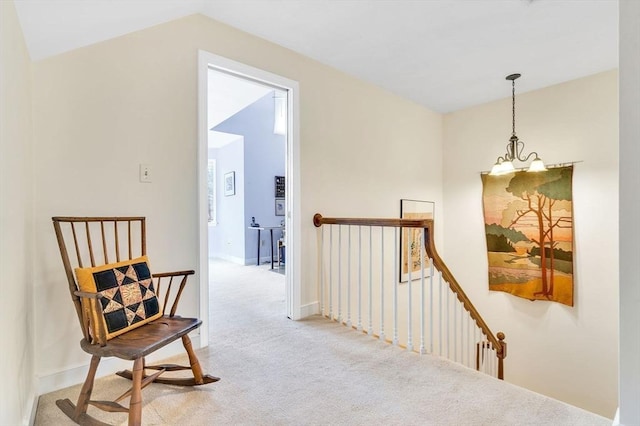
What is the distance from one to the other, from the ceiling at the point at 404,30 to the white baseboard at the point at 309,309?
2334 millimetres

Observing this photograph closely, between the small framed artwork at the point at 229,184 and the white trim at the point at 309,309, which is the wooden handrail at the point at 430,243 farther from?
the small framed artwork at the point at 229,184

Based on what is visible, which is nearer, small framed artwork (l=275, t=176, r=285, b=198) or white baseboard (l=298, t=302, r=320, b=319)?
white baseboard (l=298, t=302, r=320, b=319)

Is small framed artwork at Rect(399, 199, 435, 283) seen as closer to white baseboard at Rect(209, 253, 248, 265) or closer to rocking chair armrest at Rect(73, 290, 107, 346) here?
rocking chair armrest at Rect(73, 290, 107, 346)

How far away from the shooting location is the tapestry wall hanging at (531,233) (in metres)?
3.50

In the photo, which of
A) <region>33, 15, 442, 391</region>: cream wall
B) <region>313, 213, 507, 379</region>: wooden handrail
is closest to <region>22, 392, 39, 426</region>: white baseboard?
<region>33, 15, 442, 391</region>: cream wall

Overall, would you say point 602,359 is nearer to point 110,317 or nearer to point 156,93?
point 110,317

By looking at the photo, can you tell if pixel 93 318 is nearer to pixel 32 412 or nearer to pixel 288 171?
pixel 32 412

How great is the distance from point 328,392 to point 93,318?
1256 mm

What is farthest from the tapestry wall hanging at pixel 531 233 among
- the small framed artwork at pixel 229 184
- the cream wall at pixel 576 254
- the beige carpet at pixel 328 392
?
the small framed artwork at pixel 229 184

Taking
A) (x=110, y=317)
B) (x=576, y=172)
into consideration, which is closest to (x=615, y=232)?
(x=576, y=172)

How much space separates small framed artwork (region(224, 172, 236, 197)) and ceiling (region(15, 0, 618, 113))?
12.8 ft

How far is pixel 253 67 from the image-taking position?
2676mm

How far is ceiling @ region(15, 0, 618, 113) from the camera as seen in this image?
1.72 metres

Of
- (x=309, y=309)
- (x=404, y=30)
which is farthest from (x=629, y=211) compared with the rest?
(x=309, y=309)
